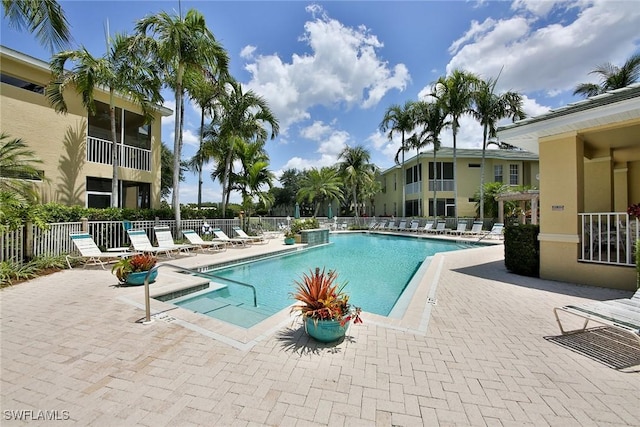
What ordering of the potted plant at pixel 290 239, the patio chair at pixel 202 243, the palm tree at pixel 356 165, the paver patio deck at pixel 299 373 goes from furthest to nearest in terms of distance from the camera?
the palm tree at pixel 356 165, the potted plant at pixel 290 239, the patio chair at pixel 202 243, the paver patio deck at pixel 299 373

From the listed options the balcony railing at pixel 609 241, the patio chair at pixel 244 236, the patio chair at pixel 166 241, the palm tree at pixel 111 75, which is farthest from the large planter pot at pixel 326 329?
the palm tree at pixel 111 75

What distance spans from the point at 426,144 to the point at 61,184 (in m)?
23.4

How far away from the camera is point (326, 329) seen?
343 centimetres

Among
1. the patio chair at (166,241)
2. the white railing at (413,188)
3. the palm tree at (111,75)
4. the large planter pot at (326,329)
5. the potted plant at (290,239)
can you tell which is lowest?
the large planter pot at (326,329)

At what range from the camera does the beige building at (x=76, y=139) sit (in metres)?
10.2

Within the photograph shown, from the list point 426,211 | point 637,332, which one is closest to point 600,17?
point 637,332

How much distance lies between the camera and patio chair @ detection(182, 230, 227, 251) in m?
11.3

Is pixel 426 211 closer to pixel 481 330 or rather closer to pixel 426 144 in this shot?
pixel 426 144

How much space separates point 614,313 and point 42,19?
507 inches

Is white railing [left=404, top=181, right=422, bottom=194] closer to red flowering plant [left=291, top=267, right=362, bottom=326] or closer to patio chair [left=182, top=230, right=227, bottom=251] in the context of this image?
patio chair [left=182, top=230, right=227, bottom=251]

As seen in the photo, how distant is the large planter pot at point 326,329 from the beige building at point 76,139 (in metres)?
12.5

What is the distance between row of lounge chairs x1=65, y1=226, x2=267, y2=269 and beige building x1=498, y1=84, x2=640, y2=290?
11.6 m

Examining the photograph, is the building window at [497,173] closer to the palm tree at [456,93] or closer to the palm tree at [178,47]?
the palm tree at [456,93]

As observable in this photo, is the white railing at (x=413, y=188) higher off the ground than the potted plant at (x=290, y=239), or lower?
higher
